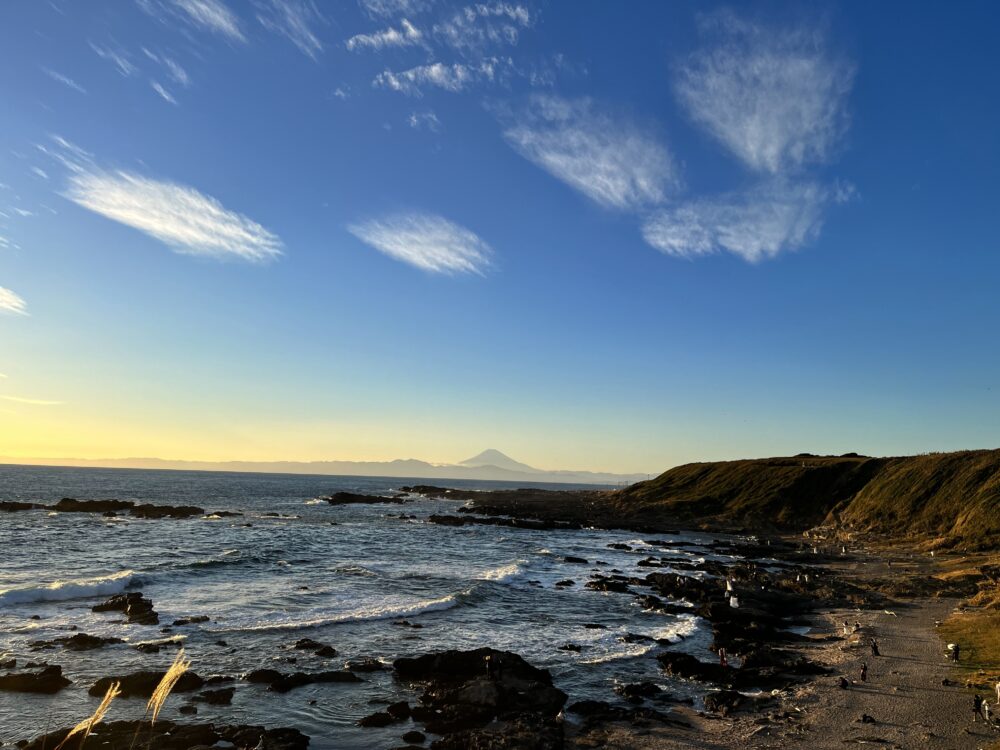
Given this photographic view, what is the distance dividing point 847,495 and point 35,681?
98.8 m

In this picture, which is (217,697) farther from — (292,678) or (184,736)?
(184,736)

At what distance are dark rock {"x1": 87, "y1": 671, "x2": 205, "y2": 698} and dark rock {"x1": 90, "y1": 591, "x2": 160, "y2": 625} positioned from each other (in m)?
9.38

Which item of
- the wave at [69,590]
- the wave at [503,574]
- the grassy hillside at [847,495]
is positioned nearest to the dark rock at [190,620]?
the wave at [69,590]

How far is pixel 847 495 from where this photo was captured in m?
92.1

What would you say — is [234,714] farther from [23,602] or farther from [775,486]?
[775,486]

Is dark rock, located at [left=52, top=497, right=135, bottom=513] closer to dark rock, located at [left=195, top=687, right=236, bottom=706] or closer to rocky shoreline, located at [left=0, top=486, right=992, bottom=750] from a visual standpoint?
rocky shoreline, located at [left=0, top=486, right=992, bottom=750]

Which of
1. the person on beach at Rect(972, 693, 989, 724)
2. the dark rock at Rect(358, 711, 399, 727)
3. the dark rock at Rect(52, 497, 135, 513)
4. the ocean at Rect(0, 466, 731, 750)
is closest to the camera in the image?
the person on beach at Rect(972, 693, 989, 724)

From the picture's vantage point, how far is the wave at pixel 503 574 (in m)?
49.5

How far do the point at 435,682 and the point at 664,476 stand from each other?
12240 cm

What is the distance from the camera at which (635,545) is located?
7681cm

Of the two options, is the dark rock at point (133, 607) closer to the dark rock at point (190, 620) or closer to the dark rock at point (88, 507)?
the dark rock at point (190, 620)

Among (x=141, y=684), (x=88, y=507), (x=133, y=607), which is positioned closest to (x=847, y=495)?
(x=133, y=607)

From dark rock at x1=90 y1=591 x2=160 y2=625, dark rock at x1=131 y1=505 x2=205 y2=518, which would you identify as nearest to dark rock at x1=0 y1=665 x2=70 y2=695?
dark rock at x1=90 y1=591 x2=160 y2=625

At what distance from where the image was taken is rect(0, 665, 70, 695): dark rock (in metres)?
22.1
